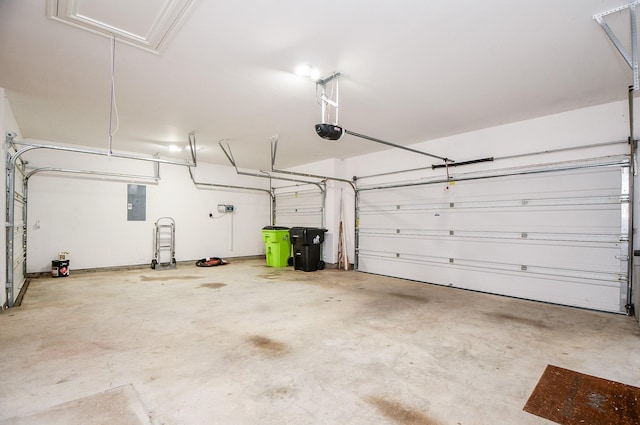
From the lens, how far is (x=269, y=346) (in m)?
2.63

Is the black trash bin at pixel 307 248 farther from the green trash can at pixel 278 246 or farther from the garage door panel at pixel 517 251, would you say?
the garage door panel at pixel 517 251

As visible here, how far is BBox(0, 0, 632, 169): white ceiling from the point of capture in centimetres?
224

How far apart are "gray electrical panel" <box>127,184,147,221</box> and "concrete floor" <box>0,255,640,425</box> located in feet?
8.15

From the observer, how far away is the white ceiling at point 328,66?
2.24m

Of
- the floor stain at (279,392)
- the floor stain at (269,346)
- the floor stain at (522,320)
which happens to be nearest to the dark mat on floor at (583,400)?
the floor stain at (522,320)

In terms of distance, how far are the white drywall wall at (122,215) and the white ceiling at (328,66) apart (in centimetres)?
133

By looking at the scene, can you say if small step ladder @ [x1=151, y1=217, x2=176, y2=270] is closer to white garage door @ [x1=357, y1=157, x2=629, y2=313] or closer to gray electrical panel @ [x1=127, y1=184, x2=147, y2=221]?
gray electrical panel @ [x1=127, y1=184, x2=147, y2=221]

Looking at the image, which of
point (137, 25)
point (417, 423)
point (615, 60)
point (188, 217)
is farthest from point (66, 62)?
point (615, 60)

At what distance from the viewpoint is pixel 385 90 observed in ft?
11.5

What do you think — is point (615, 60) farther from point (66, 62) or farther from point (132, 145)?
point (132, 145)

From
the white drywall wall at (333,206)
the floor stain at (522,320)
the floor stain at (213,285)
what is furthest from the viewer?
the white drywall wall at (333,206)

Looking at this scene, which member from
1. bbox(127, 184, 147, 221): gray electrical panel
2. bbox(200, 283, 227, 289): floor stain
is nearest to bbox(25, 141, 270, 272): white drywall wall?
bbox(127, 184, 147, 221): gray electrical panel

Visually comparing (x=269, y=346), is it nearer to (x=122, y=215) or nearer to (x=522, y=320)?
(x=522, y=320)

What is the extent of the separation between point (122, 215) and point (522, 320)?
7496 millimetres
